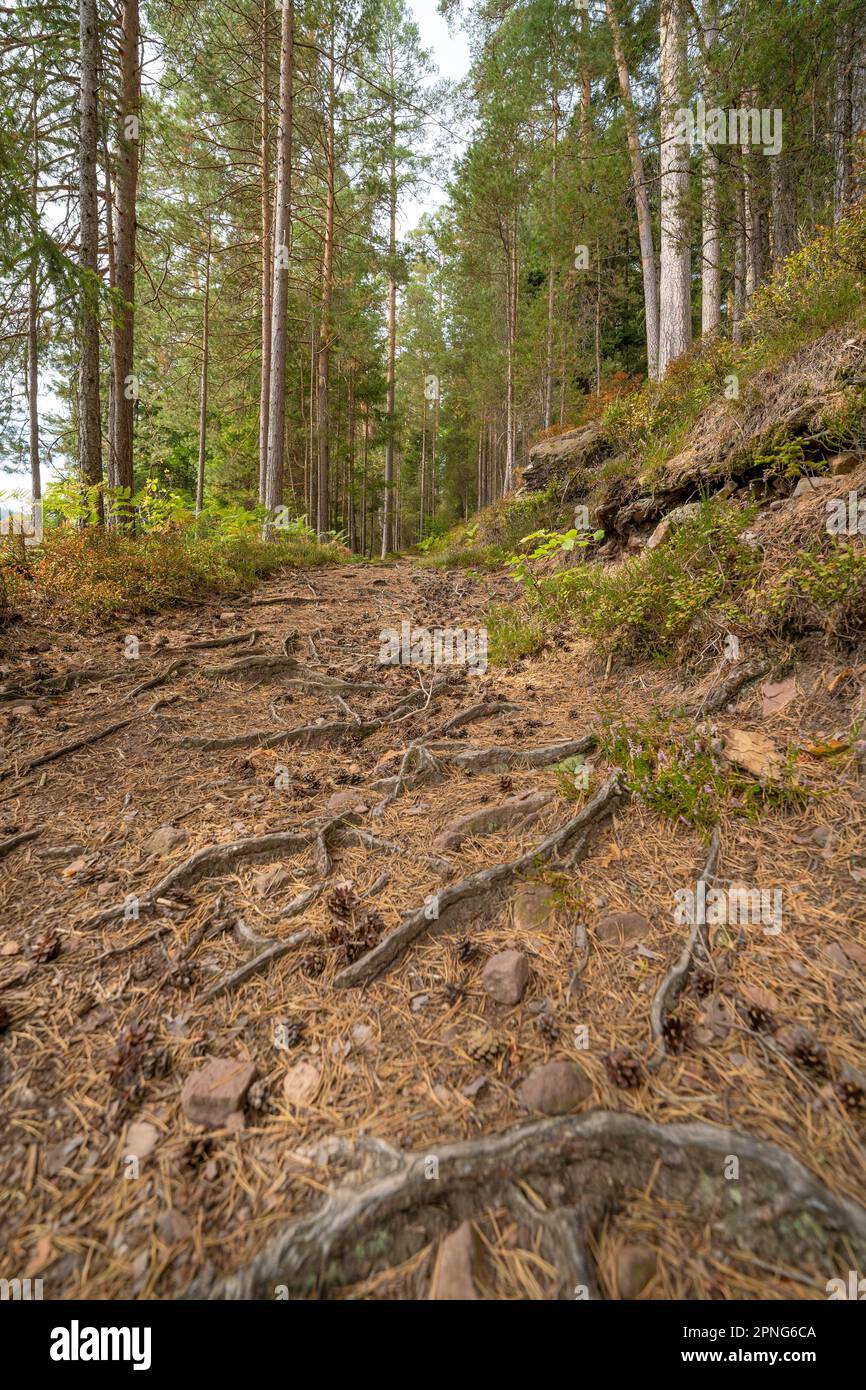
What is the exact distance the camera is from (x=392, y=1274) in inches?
53.1

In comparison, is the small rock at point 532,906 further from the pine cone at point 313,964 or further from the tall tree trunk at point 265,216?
the tall tree trunk at point 265,216

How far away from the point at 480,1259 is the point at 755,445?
558 centimetres

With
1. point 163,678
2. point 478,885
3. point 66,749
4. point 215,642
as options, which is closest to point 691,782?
point 478,885

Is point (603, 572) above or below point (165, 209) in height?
below

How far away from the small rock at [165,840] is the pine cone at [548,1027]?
6.86 ft

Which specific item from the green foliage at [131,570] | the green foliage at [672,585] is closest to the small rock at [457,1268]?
the green foliage at [672,585]

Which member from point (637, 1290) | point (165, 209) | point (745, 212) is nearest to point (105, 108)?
point (165, 209)

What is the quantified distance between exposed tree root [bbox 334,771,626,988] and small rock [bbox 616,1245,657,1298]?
1.17m

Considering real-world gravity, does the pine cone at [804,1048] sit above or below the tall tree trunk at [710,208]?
below

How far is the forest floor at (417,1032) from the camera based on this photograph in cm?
138

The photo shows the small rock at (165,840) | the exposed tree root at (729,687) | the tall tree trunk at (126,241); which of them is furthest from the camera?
the tall tree trunk at (126,241)

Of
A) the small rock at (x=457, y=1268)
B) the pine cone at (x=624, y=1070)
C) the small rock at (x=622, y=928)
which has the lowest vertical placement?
the small rock at (x=457, y=1268)

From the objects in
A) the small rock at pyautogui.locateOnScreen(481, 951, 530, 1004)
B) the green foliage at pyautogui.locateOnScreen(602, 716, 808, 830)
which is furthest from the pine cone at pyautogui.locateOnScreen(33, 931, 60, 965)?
the green foliage at pyautogui.locateOnScreen(602, 716, 808, 830)
